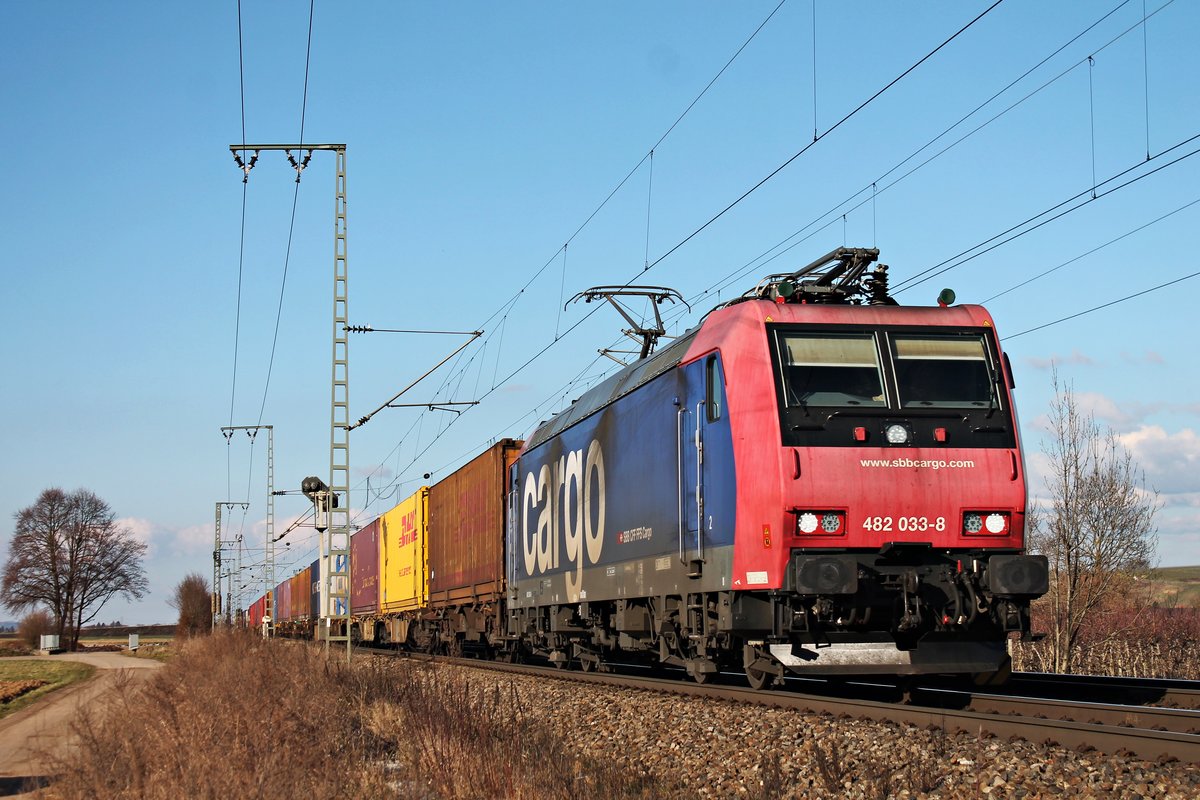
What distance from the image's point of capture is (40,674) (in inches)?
2050

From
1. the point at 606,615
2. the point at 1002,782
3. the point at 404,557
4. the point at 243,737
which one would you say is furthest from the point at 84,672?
the point at 1002,782

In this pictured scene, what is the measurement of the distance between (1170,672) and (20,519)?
7181cm

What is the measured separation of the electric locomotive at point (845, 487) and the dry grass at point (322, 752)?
2.29m

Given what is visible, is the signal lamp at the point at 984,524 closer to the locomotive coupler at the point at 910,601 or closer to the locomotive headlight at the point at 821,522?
the locomotive coupler at the point at 910,601

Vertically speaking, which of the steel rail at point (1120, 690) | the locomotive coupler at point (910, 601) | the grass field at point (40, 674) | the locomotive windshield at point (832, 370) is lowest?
the grass field at point (40, 674)

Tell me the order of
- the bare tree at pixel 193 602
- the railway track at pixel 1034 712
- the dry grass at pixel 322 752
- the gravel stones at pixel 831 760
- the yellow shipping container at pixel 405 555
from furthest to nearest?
the bare tree at pixel 193 602, the yellow shipping container at pixel 405 555, the dry grass at pixel 322 752, the railway track at pixel 1034 712, the gravel stones at pixel 831 760

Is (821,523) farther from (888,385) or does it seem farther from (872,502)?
(888,385)

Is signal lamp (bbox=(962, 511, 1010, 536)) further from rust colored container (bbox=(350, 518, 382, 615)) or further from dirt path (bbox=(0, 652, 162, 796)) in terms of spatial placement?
rust colored container (bbox=(350, 518, 382, 615))

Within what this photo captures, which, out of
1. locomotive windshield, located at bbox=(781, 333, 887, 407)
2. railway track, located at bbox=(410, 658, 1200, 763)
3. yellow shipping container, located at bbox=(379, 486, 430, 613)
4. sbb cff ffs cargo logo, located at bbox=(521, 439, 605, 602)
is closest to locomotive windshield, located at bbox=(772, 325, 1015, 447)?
locomotive windshield, located at bbox=(781, 333, 887, 407)

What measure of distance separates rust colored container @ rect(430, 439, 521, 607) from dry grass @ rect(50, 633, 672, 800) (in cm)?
960

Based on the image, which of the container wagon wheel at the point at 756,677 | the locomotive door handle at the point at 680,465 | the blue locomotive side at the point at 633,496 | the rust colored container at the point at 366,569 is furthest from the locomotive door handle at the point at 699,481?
the rust colored container at the point at 366,569

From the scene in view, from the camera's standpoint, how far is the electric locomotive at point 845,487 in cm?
1093

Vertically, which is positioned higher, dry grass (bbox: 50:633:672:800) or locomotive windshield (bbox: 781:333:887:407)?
locomotive windshield (bbox: 781:333:887:407)

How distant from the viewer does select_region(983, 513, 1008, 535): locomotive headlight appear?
1118 cm
